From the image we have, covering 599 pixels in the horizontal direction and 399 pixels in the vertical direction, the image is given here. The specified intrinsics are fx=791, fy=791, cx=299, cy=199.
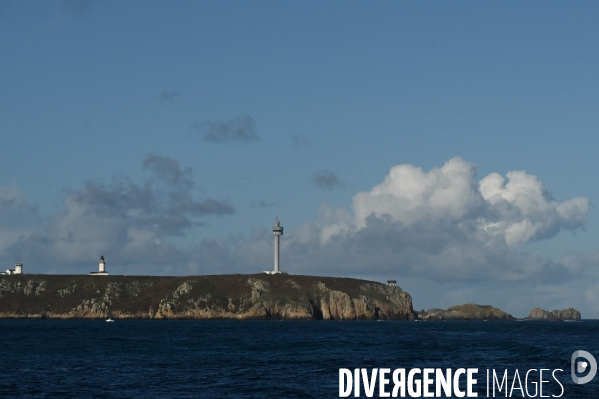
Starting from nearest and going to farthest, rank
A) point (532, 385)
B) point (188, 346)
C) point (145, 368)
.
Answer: point (532, 385) < point (145, 368) < point (188, 346)

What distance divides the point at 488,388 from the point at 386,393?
718 cm

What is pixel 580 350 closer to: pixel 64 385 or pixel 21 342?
pixel 64 385

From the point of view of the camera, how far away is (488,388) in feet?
170

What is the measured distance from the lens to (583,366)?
6650 centimetres

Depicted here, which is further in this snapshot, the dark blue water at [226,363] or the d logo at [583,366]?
the d logo at [583,366]

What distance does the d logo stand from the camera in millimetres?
57281

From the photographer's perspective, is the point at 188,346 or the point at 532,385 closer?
the point at 532,385

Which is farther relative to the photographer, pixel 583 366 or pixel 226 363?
pixel 226 363

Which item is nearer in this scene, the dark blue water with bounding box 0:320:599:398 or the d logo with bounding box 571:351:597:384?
the dark blue water with bounding box 0:320:599:398

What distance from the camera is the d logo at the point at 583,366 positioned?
57.3 m

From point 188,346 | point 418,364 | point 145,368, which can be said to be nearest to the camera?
point 145,368

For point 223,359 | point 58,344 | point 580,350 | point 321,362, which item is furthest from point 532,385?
point 58,344

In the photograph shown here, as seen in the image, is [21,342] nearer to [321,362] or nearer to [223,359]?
[223,359]

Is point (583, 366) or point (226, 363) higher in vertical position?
point (583, 366)
